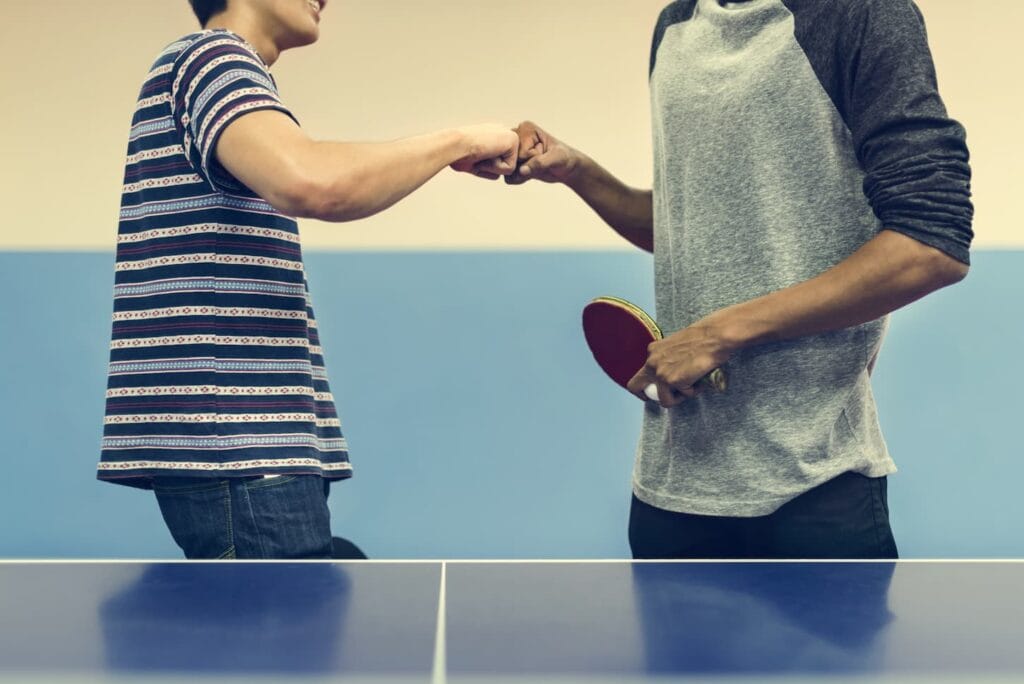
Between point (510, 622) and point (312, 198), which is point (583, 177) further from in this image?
point (510, 622)

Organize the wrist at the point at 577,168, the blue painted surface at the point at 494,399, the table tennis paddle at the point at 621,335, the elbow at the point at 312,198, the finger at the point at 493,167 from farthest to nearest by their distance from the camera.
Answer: the blue painted surface at the point at 494,399
the wrist at the point at 577,168
the finger at the point at 493,167
the table tennis paddle at the point at 621,335
the elbow at the point at 312,198

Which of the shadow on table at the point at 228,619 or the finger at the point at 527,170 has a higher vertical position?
the finger at the point at 527,170

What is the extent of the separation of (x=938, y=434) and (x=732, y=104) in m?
2.34

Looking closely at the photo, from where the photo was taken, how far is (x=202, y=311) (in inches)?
47.4

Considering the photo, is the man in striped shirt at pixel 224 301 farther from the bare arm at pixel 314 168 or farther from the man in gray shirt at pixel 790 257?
the man in gray shirt at pixel 790 257

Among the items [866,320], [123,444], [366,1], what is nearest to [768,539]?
[866,320]

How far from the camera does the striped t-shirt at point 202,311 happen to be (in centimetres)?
119

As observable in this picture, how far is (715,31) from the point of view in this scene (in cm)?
137

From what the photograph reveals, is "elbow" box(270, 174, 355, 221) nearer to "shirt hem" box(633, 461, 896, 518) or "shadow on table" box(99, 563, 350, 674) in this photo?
"shadow on table" box(99, 563, 350, 674)

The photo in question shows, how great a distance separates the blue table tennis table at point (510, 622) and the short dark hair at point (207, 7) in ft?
2.39

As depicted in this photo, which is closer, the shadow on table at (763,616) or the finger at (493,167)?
the shadow on table at (763,616)

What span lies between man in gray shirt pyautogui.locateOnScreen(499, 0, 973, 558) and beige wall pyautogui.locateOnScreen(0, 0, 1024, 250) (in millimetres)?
1967

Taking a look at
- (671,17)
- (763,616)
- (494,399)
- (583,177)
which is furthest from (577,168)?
(494,399)

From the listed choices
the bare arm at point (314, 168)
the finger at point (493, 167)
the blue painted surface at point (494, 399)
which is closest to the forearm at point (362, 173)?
Answer: the bare arm at point (314, 168)
